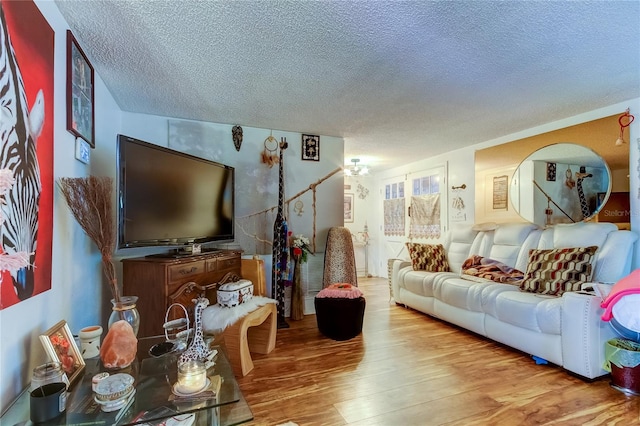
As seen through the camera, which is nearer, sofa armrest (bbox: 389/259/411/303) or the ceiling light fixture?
sofa armrest (bbox: 389/259/411/303)

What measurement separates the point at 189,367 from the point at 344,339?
1.90 metres

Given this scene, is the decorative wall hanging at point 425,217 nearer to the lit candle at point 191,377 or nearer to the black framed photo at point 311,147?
the black framed photo at point 311,147

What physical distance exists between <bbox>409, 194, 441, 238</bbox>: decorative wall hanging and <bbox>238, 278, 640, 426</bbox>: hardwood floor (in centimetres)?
211

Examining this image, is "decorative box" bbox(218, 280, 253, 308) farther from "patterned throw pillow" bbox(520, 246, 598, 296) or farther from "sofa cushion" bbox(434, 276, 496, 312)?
"patterned throw pillow" bbox(520, 246, 598, 296)

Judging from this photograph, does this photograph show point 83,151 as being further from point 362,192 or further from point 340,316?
point 362,192

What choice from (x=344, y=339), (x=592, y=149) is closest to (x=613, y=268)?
(x=592, y=149)

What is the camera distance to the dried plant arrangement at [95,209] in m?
1.47

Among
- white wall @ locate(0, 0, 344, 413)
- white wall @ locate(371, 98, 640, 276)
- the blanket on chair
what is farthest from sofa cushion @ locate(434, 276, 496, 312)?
white wall @ locate(0, 0, 344, 413)

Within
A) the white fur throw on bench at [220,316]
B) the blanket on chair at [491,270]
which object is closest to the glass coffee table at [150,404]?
the white fur throw on bench at [220,316]

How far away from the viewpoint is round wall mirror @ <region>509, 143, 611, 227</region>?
288cm

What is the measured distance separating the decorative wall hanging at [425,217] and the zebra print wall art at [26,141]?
14.9 feet

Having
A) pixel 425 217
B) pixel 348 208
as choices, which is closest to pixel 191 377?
pixel 425 217

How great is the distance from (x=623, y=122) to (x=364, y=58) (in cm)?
253

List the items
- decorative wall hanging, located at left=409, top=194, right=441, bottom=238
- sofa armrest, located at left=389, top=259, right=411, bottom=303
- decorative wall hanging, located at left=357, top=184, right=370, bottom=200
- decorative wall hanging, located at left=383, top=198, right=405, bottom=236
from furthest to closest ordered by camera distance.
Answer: decorative wall hanging, located at left=357, top=184, right=370, bottom=200 → decorative wall hanging, located at left=383, top=198, right=405, bottom=236 → decorative wall hanging, located at left=409, top=194, right=441, bottom=238 → sofa armrest, located at left=389, top=259, right=411, bottom=303
